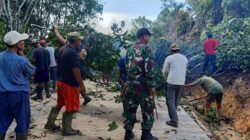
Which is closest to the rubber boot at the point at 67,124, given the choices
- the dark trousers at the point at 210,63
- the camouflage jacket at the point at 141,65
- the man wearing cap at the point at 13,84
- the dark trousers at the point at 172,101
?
the camouflage jacket at the point at 141,65

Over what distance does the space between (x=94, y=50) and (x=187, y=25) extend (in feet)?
62.5

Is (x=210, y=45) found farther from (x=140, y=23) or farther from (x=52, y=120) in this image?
(x=140, y=23)

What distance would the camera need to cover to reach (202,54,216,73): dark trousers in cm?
1429

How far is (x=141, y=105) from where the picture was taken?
601cm

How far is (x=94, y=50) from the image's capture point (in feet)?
29.4

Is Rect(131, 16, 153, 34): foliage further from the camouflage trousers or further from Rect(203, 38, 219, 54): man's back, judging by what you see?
the camouflage trousers

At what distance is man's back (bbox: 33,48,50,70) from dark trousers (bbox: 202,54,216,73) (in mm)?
7033

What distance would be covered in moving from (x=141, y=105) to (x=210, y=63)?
925 cm

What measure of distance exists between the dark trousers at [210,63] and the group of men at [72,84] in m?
6.86

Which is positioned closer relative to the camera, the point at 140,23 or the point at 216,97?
the point at 216,97

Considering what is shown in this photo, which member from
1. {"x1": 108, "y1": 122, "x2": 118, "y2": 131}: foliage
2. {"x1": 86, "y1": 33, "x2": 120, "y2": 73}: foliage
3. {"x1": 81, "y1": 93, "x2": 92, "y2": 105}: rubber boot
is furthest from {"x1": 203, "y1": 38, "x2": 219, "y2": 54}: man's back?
{"x1": 108, "y1": 122, "x2": 118, "y2": 131}: foliage

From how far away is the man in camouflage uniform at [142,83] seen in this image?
5.95 metres

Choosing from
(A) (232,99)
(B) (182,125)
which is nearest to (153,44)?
(A) (232,99)

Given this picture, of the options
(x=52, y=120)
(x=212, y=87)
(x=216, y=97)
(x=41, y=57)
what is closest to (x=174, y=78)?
(x=52, y=120)
